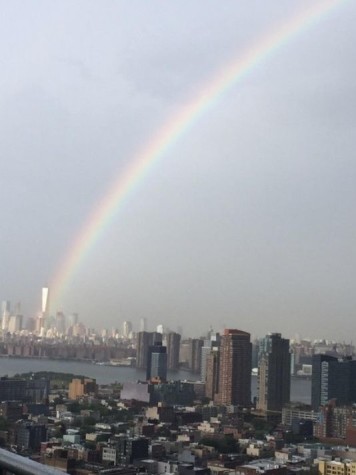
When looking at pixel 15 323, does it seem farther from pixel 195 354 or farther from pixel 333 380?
pixel 333 380

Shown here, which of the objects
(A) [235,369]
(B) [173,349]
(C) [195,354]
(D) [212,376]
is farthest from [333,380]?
(B) [173,349]

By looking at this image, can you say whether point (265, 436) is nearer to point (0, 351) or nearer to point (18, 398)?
point (18, 398)

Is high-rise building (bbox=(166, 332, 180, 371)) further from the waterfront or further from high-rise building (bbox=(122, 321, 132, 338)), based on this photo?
high-rise building (bbox=(122, 321, 132, 338))

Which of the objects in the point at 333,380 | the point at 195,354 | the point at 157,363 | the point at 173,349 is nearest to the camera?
the point at 333,380

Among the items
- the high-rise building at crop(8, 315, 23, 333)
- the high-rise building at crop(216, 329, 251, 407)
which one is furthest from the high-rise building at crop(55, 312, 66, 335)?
the high-rise building at crop(216, 329, 251, 407)

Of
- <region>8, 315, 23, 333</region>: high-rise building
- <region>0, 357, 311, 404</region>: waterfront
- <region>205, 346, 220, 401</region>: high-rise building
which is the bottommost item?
<region>0, 357, 311, 404</region>: waterfront
